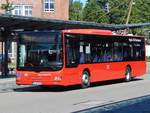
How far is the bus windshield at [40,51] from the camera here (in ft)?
78.5

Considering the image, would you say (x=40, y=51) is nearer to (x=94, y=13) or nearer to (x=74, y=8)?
(x=94, y=13)

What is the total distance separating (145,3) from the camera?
93.1 m

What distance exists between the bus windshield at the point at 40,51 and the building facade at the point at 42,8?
43983 mm

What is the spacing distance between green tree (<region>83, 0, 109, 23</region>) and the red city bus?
6255 centimetres

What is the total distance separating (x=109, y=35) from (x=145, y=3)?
65616 mm

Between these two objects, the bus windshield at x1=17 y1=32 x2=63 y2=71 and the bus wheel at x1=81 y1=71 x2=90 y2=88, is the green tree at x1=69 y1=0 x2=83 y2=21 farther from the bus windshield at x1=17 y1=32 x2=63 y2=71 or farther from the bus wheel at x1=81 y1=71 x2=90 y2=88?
the bus windshield at x1=17 y1=32 x2=63 y2=71

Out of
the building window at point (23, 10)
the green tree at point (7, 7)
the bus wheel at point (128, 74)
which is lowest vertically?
the bus wheel at point (128, 74)

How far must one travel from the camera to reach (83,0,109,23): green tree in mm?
90750

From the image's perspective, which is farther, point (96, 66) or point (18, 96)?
point (96, 66)

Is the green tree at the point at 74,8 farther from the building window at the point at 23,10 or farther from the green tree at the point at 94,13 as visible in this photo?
the building window at the point at 23,10

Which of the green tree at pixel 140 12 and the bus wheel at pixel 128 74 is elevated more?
the green tree at pixel 140 12

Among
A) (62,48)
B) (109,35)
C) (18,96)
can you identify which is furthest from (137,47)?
(18,96)

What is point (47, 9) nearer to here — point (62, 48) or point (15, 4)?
point (15, 4)

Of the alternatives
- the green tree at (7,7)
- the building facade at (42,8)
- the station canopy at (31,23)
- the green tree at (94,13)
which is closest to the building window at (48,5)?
the building facade at (42,8)
